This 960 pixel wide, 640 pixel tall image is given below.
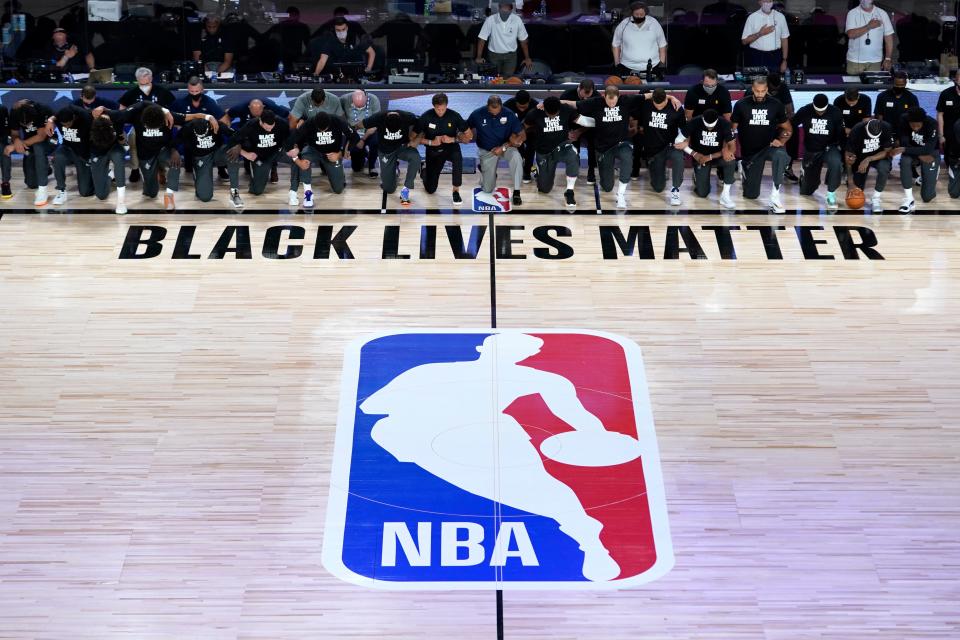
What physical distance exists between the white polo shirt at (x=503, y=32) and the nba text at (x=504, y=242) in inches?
173

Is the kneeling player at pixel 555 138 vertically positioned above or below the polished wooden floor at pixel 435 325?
above

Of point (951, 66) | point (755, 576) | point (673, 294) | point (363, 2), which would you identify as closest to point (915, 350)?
point (673, 294)

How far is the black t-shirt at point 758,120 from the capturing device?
59.9 ft

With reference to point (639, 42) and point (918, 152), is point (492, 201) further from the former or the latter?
point (918, 152)

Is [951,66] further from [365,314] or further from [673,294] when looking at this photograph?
[365,314]

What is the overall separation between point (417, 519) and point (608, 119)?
26.9ft

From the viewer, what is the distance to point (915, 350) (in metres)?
14.6

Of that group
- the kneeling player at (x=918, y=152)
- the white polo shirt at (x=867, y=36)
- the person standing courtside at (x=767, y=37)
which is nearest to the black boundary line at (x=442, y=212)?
the kneeling player at (x=918, y=152)

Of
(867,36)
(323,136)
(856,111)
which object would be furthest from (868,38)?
(323,136)

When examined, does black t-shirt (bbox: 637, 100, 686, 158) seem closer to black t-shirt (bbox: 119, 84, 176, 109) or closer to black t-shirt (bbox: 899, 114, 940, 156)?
black t-shirt (bbox: 899, 114, 940, 156)

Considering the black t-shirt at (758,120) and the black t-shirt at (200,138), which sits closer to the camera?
the black t-shirt at (200,138)

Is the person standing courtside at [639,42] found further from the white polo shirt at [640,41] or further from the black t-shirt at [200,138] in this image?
the black t-shirt at [200,138]

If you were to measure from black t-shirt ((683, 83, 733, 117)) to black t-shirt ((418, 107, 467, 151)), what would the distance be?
340 cm

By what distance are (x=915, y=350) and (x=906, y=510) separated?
3.06m
